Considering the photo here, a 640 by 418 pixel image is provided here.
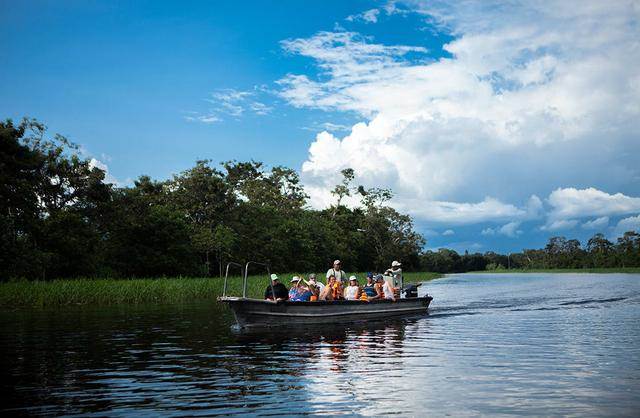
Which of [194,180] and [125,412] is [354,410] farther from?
[194,180]

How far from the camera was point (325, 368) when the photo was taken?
13180 mm

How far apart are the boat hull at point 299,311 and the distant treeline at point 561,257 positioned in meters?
111

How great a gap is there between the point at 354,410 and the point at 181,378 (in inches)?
Answer: 167

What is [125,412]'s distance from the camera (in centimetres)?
929

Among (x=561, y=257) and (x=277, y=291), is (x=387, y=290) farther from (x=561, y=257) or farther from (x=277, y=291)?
(x=561, y=257)

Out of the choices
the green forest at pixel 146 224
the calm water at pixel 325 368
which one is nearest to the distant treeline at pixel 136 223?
the green forest at pixel 146 224

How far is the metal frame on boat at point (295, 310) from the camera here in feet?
66.6

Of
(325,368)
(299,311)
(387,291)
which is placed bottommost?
(325,368)

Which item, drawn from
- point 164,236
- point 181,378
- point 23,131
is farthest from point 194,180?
point 181,378

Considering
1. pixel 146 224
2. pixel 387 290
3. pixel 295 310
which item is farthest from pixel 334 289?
pixel 146 224

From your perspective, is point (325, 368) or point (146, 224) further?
point (146, 224)

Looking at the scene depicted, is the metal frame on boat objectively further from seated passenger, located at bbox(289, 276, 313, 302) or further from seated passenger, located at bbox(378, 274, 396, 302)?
seated passenger, located at bbox(289, 276, 313, 302)

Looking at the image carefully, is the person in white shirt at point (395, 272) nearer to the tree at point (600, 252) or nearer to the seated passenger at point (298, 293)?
the seated passenger at point (298, 293)

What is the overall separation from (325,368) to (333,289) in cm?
999
